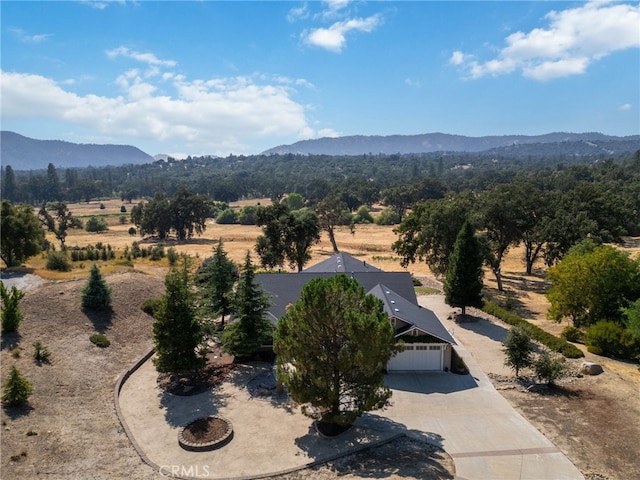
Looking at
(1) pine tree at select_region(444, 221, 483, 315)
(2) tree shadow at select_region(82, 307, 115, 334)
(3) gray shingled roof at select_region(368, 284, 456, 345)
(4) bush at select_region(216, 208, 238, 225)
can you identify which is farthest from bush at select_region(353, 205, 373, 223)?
(2) tree shadow at select_region(82, 307, 115, 334)

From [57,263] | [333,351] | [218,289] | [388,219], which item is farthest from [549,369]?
[388,219]

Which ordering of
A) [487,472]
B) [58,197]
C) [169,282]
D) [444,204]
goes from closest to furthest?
[487,472]
[169,282]
[444,204]
[58,197]

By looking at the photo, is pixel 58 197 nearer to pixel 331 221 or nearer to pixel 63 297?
pixel 331 221

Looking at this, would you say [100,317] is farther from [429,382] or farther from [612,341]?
[612,341]

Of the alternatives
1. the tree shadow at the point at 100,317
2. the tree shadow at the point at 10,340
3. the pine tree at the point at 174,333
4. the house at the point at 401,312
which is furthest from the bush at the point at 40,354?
the house at the point at 401,312

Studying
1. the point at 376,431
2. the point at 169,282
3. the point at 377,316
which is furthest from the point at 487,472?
the point at 169,282

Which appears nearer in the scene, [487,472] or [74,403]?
[487,472]
